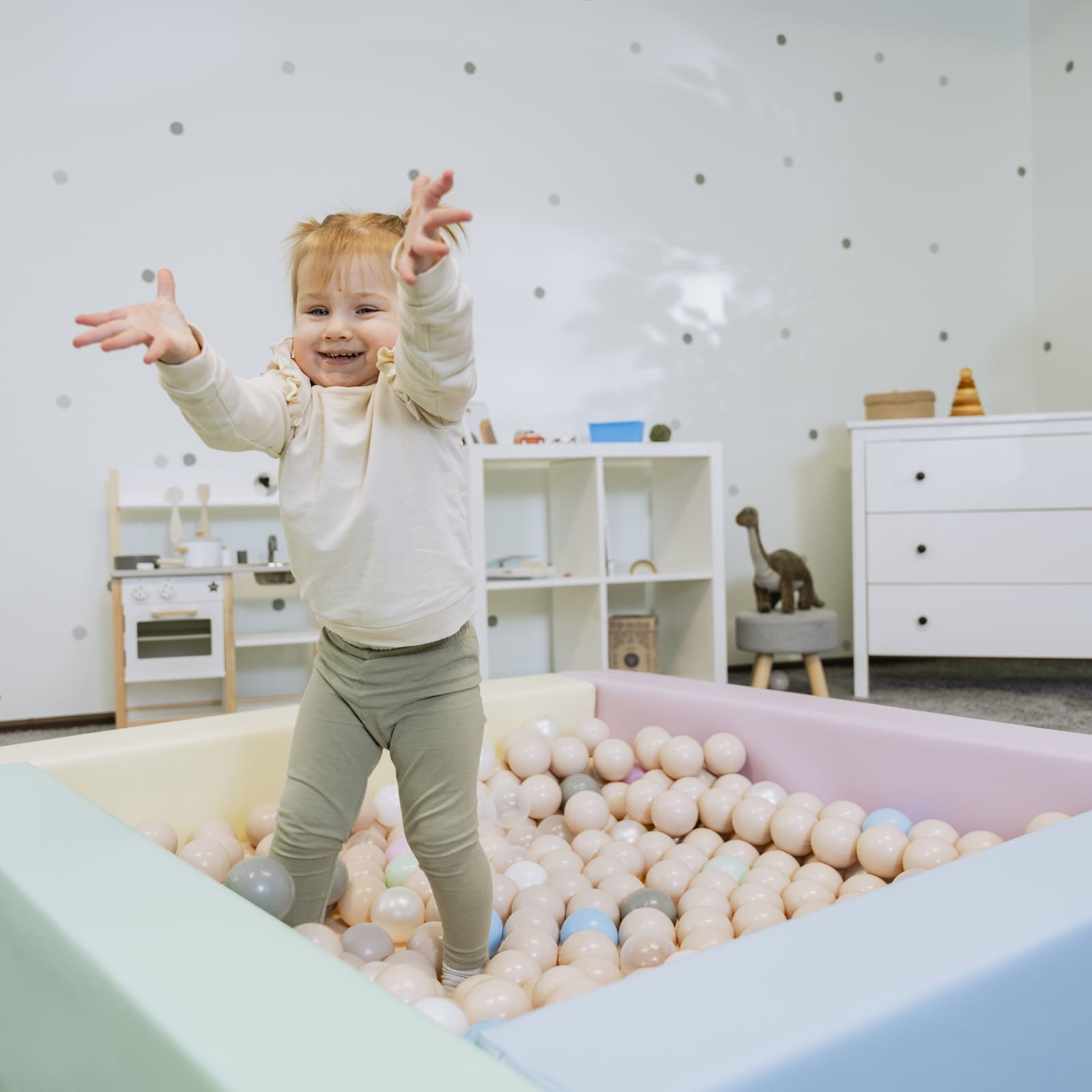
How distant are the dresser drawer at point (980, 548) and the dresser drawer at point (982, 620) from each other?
0.08 feet

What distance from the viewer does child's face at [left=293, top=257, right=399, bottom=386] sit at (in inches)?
37.7

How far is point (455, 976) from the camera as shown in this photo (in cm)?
103

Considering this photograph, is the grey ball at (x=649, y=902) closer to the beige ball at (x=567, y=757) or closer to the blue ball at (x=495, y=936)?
the blue ball at (x=495, y=936)

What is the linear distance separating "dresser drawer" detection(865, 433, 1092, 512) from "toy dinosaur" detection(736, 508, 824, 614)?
245 mm

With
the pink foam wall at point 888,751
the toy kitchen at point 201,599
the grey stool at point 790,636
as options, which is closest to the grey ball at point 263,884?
the pink foam wall at point 888,751

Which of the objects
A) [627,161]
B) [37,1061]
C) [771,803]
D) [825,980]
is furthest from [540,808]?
[627,161]

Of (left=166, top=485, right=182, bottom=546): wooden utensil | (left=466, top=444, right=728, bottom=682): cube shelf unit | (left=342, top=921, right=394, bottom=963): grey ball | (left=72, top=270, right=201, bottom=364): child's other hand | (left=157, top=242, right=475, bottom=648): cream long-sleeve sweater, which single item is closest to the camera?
(left=72, top=270, right=201, bottom=364): child's other hand

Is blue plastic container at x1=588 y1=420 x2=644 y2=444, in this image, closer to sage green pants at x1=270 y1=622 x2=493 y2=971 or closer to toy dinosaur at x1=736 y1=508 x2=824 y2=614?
toy dinosaur at x1=736 y1=508 x2=824 y2=614

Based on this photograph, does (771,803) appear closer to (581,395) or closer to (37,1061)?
(37,1061)

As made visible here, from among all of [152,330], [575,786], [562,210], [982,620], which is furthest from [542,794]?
[562,210]

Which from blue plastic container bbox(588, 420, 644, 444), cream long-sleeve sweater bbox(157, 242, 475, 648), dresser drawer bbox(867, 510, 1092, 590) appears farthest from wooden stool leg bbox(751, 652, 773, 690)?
cream long-sleeve sweater bbox(157, 242, 475, 648)

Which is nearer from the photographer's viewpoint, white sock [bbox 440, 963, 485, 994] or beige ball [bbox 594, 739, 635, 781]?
white sock [bbox 440, 963, 485, 994]

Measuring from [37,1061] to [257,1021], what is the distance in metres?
0.27

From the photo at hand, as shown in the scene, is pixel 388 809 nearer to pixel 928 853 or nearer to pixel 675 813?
pixel 675 813
